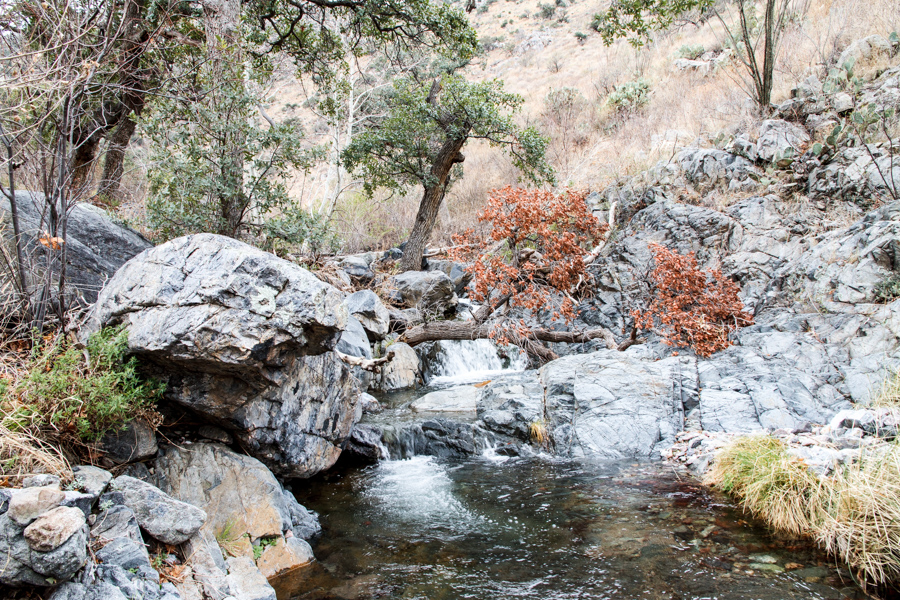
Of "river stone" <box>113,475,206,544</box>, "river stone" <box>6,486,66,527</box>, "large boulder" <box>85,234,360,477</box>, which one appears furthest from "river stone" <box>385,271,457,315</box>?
"river stone" <box>6,486,66,527</box>

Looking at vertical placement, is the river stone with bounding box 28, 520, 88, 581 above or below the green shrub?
below

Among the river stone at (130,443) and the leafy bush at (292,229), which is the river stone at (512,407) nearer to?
the leafy bush at (292,229)

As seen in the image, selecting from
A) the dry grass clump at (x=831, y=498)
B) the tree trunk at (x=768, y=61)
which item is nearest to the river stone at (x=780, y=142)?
the tree trunk at (x=768, y=61)

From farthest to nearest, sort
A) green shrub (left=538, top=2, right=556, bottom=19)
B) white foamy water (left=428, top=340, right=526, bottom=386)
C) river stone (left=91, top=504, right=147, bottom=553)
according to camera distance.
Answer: green shrub (left=538, top=2, right=556, bottom=19) < white foamy water (left=428, top=340, right=526, bottom=386) < river stone (left=91, top=504, right=147, bottom=553)

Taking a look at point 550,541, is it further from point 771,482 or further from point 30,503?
point 30,503

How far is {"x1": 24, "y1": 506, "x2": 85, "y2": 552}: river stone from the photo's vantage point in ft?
7.45

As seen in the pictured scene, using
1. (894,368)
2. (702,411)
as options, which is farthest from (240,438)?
(894,368)

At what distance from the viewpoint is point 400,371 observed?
9.07m

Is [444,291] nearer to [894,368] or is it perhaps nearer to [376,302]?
[376,302]

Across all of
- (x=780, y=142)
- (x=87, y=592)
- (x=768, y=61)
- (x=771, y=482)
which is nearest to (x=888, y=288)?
(x=771, y=482)

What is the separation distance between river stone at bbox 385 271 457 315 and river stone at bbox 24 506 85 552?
8.86 metres

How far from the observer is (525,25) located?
39.4m

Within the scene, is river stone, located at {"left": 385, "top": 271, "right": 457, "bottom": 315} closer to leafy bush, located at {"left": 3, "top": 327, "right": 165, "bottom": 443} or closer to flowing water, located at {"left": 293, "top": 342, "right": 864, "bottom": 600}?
flowing water, located at {"left": 293, "top": 342, "right": 864, "bottom": 600}

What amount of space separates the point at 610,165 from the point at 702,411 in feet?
27.5
